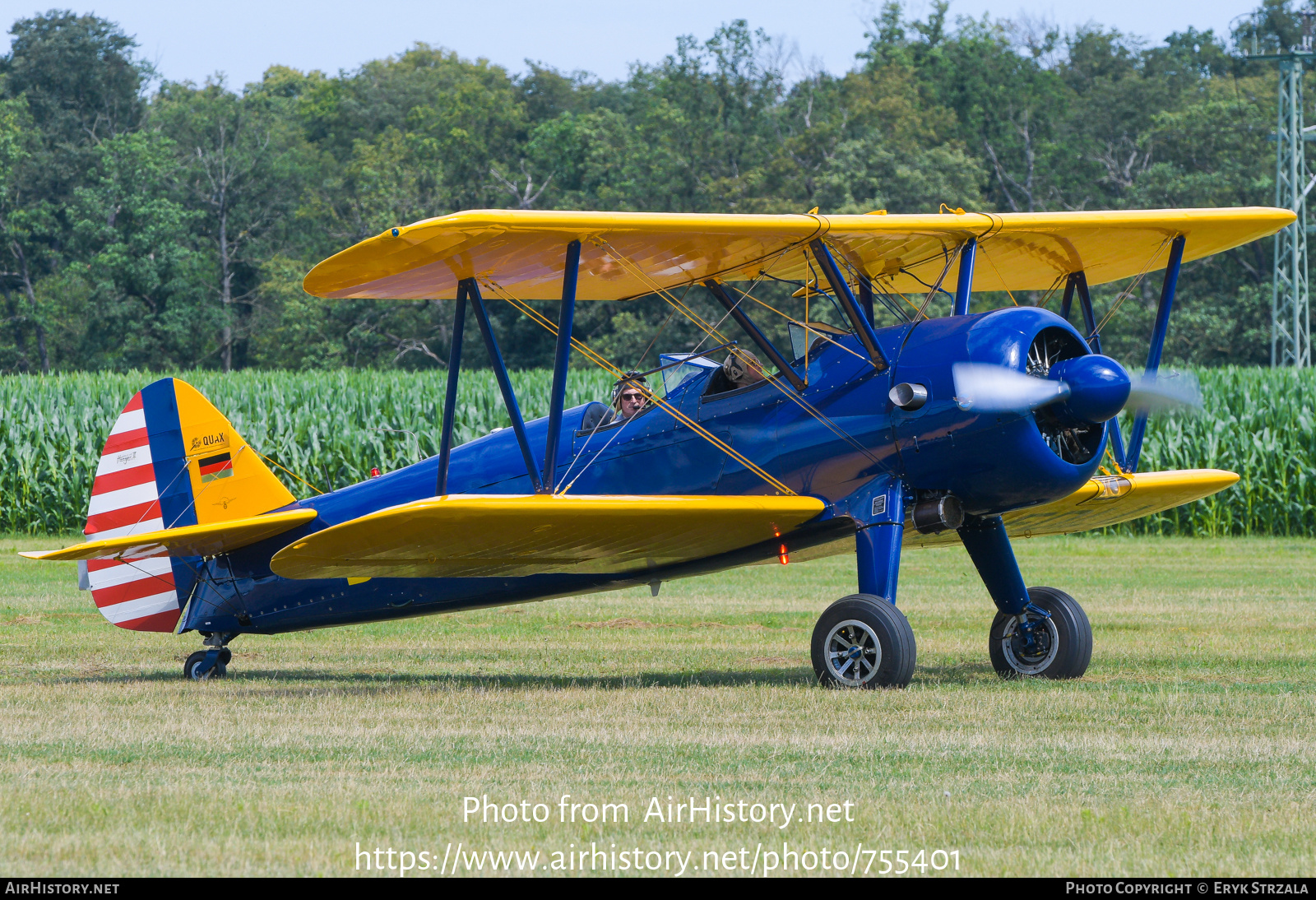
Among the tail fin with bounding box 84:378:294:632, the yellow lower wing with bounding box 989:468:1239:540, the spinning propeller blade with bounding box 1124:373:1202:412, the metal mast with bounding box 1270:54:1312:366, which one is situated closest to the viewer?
the spinning propeller blade with bounding box 1124:373:1202:412

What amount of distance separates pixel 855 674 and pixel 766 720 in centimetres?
125

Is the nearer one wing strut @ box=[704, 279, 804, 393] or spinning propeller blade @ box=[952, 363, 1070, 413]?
spinning propeller blade @ box=[952, 363, 1070, 413]

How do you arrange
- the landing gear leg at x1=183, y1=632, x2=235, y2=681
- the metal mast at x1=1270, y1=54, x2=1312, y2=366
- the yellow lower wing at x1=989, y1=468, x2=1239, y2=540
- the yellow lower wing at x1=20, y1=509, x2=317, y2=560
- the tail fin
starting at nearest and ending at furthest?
the yellow lower wing at x1=20, y1=509, x2=317, y2=560, the landing gear leg at x1=183, y1=632, x2=235, y2=681, the yellow lower wing at x1=989, y1=468, x2=1239, y2=540, the tail fin, the metal mast at x1=1270, y1=54, x2=1312, y2=366

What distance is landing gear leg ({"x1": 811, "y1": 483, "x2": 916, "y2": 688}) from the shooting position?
341 inches

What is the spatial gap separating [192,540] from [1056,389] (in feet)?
18.3

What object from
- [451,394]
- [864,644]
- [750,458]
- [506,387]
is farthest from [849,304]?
[451,394]

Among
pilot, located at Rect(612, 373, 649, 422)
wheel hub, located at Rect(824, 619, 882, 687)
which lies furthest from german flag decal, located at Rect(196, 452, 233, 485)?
wheel hub, located at Rect(824, 619, 882, 687)

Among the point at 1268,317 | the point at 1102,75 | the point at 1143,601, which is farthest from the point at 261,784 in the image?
the point at 1102,75

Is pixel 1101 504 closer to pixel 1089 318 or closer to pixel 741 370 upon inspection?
pixel 1089 318

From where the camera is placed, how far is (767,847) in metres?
4.97

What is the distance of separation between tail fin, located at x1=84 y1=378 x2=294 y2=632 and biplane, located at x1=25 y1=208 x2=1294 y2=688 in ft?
0.06

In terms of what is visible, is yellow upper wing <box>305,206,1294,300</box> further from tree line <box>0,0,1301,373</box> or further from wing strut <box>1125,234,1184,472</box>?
tree line <box>0,0,1301,373</box>

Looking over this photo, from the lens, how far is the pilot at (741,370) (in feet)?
31.5

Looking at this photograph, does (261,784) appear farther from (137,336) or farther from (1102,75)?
(1102,75)
